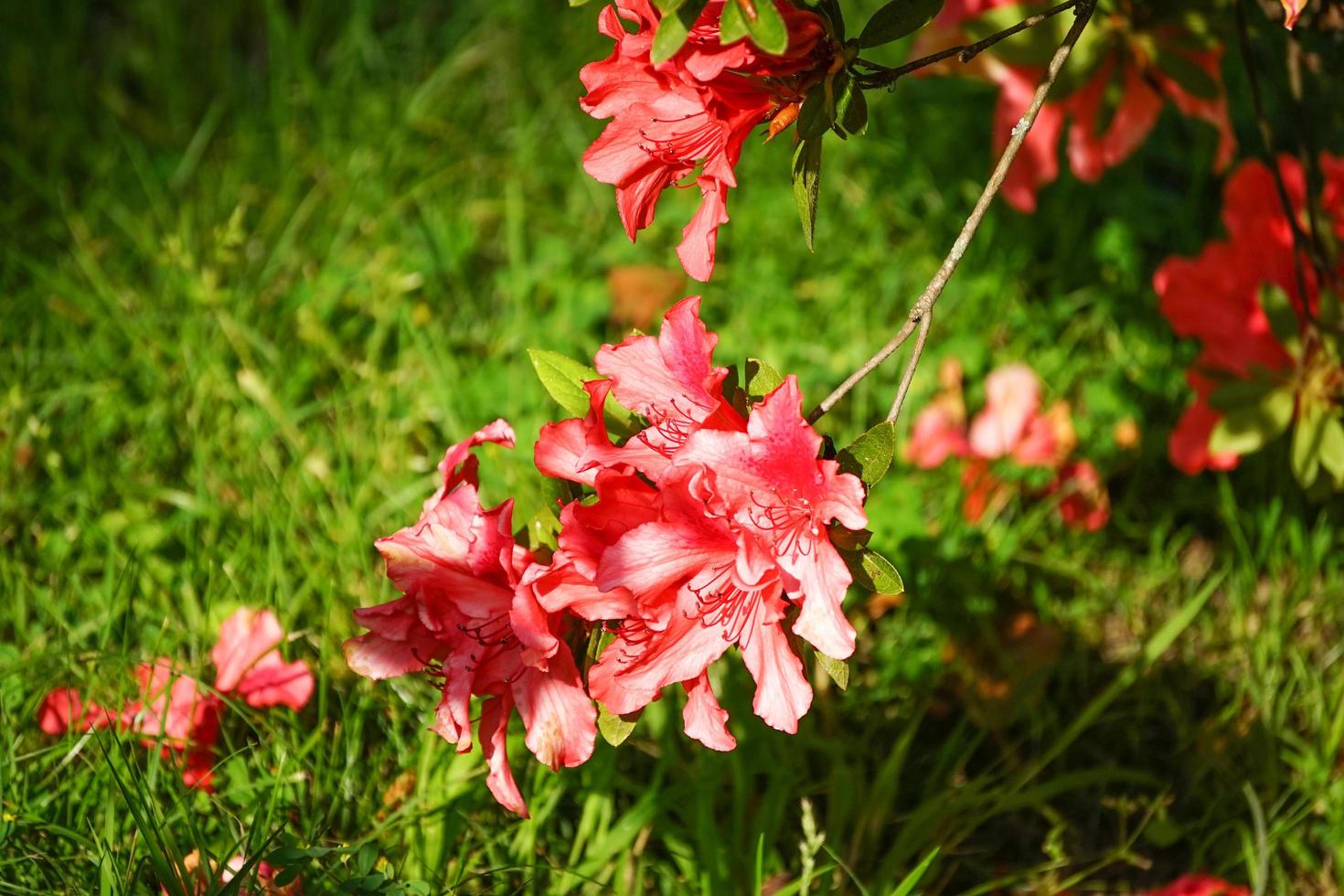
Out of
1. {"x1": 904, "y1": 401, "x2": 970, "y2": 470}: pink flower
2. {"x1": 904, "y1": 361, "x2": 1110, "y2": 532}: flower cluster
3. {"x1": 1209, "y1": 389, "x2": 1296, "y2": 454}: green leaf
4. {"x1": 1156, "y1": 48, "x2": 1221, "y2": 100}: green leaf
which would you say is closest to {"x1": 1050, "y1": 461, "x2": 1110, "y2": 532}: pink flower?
{"x1": 904, "y1": 361, "x2": 1110, "y2": 532}: flower cluster

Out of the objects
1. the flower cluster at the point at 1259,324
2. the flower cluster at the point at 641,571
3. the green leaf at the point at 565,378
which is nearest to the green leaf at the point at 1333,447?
the flower cluster at the point at 1259,324

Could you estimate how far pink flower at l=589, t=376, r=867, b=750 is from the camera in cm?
103

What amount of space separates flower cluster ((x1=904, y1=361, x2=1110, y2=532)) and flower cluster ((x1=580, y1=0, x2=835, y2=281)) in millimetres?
1096

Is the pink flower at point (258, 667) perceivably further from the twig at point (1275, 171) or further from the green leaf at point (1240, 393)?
the twig at point (1275, 171)

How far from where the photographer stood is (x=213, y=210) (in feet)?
8.68

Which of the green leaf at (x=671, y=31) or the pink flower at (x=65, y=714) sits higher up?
the green leaf at (x=671, y=31)

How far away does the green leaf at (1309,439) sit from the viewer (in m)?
1.77

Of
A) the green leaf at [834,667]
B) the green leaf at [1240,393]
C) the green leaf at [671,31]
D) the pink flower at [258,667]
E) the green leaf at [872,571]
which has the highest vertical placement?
the green leaf at [671,31]

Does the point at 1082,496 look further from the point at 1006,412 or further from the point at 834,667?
the point at 834,667

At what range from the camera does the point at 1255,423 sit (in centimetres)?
179

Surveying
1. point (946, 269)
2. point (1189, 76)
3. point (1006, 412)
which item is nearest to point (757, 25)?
point (946, 269)

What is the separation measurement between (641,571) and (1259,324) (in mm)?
1165

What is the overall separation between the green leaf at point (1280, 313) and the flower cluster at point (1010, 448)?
45cm

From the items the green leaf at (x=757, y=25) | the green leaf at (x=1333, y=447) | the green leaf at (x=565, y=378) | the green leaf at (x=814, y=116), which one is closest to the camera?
the green leaf at (x=757, y=25)
